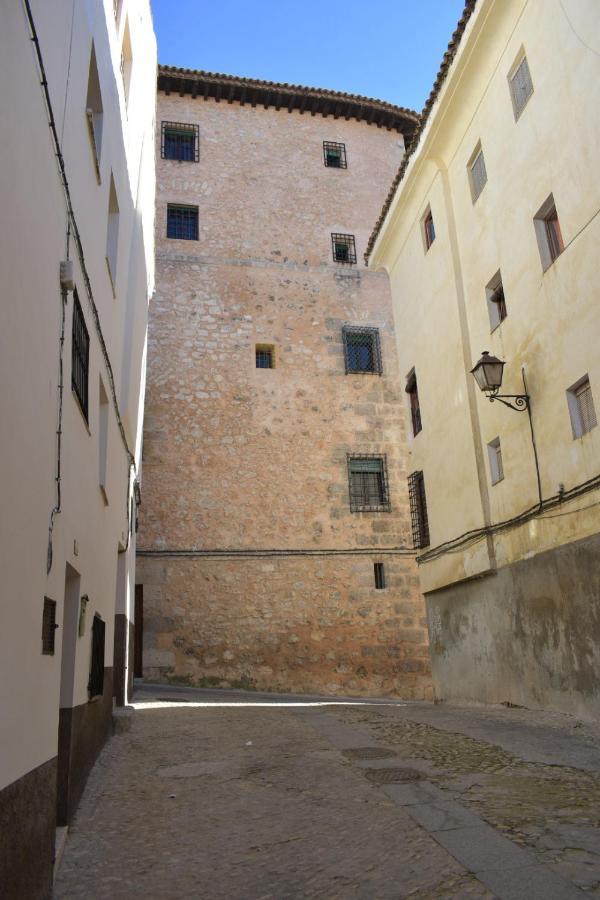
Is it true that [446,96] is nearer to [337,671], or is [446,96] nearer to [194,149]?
[194,149]

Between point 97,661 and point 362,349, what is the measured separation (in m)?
12.1

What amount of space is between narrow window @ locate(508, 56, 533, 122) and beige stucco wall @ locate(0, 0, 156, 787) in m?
4.86

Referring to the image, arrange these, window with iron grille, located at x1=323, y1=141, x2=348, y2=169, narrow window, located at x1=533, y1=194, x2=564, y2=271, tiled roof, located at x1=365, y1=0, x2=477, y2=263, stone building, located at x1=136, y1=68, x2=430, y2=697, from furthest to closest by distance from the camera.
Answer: window with iron grille, located at x1=323, y1=141, x2=348, y2=169 → stone building, located at x1=136, y1=68, x2=430, y2=697 → tiled roof, located at x1=365, y1=0, x2=477, y2=263 → narrow window, located at x1=533, y1=194, x2=564, y2=271

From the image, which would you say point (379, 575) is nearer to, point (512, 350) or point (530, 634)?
point (530, 634)

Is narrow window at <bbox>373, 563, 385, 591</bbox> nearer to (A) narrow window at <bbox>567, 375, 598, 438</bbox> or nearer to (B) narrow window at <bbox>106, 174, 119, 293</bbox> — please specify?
(A) narrow window at <bbox>567, 375, 598, 438</bbox>

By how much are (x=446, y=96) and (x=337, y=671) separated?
10424 millimetres

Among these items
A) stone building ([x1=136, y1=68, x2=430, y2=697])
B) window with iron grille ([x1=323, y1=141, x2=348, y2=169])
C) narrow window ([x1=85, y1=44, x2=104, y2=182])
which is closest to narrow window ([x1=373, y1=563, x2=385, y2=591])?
stone building ([x1=136, y1=68, x2=430, y2=697])

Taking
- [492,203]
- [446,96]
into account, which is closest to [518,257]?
[492,203]

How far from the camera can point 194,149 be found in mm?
17469

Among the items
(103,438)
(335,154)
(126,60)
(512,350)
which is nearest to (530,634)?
(512,350)

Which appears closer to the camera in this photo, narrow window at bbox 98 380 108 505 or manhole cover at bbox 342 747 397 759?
manhole cover at bbox 342 747 397 759

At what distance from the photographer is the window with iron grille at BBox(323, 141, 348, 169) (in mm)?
18484

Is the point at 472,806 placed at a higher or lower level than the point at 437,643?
lower

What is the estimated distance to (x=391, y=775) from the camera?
525cm
